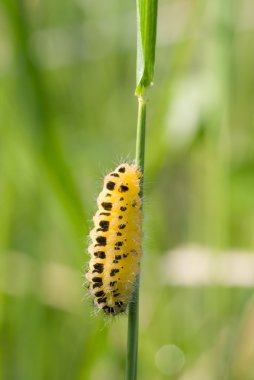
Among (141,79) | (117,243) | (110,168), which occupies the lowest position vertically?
(117,243)

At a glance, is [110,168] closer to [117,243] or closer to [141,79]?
[117,243]

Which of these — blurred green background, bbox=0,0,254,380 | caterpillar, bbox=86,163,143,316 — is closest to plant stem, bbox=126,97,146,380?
caterpillar, bbox=86,163,143,316

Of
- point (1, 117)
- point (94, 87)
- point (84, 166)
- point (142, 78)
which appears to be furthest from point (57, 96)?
point (142, 78)

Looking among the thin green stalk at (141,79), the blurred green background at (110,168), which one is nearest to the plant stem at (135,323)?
the thin green stalk at (141,79)

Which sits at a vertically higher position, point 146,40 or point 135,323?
point 146,40

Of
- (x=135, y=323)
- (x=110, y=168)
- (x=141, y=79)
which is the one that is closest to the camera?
(x=135, y=323)

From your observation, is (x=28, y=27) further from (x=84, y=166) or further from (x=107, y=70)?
(x=107, y=70)

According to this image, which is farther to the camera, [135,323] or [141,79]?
[141,79]

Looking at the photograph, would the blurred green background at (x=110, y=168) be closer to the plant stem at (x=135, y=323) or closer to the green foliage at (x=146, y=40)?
the plant stem at (x=135, y=323)

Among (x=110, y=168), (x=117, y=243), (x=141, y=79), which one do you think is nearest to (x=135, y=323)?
(x=117, y=243)
